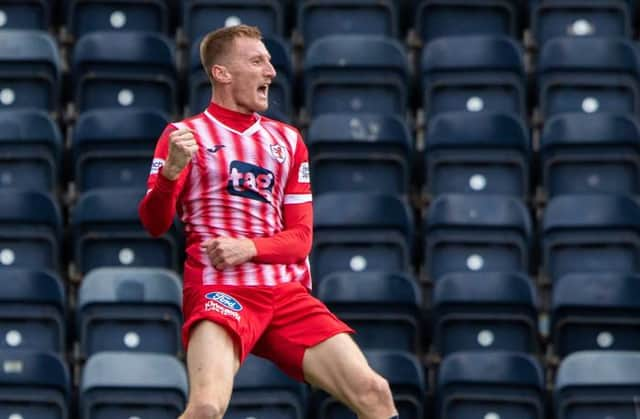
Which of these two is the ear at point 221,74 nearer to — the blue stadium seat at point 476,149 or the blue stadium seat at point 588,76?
the blue stadium seat at point 476,149

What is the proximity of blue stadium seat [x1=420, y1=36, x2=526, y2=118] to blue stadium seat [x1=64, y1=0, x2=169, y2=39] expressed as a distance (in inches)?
59.2

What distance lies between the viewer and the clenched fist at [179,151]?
20.8 feet

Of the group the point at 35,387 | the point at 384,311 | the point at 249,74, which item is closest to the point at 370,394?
the point at 249,74

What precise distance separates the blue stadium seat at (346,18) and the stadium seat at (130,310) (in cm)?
222

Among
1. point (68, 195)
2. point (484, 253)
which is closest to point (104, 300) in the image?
point (68, 195)

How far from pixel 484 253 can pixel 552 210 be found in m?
0.39

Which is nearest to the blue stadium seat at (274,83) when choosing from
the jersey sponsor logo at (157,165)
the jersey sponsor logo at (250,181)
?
the jersey sponsor logo at (250,181)

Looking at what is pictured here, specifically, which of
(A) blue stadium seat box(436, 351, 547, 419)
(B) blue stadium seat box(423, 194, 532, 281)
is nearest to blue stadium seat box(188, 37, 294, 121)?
(B) blue stadium seat box(423, 194, 532, 281)

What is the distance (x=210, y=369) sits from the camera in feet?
21.2

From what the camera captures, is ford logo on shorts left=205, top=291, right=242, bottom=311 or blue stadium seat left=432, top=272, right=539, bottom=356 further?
blue stadium seat left=432, top=272, right=539, bottom=356

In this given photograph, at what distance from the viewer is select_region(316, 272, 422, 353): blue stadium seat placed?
9.42 meters

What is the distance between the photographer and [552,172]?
1034 centimetres

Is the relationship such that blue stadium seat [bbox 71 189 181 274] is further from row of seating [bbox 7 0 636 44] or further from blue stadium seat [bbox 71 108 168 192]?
row of seating [bbox 7 0 636 44]

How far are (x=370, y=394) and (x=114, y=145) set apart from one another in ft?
13.2
